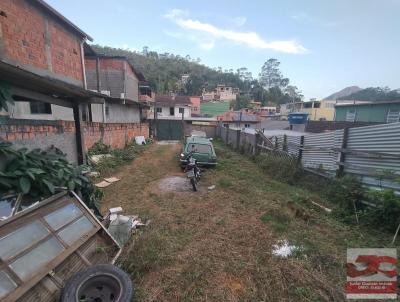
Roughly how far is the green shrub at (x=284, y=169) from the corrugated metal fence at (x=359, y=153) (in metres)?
0.32

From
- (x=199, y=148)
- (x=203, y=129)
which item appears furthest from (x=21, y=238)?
(x=203, y=129)

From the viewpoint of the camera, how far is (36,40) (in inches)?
344

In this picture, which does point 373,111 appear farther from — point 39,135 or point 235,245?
point 39,135

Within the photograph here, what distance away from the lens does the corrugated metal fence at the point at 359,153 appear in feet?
14.4

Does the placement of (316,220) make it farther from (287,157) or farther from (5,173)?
(5,173)

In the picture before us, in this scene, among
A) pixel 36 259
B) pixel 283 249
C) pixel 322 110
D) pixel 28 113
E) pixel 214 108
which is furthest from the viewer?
pixel 214 108

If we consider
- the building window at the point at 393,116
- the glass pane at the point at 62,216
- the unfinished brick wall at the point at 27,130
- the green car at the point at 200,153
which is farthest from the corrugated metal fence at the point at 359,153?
the building window at the point at 393,116

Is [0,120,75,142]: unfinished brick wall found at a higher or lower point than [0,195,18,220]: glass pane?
higher

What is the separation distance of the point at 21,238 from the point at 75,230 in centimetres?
61

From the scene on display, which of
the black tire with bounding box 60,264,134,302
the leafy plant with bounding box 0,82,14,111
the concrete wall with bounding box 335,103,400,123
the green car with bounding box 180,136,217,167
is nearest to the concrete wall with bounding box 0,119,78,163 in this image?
the leafy plant with bounding box 0,82,14,111

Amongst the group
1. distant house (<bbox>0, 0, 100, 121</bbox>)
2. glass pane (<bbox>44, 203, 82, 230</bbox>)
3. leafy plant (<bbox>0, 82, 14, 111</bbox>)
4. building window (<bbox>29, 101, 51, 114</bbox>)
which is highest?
distant house (<bbox>0, 0, 100, 121</bbox>)

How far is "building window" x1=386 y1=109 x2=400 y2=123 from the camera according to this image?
18533 mm

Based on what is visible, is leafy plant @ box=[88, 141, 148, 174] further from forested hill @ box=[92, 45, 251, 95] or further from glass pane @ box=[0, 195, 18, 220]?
forested hill @ box=[92, 45, 251, 95]

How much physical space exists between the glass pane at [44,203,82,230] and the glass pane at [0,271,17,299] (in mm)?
706
